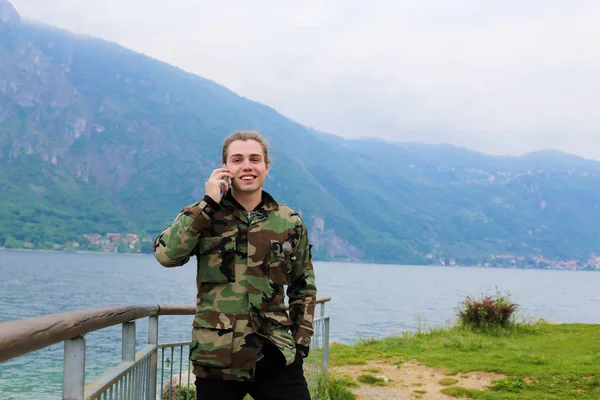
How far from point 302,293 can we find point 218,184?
0.68 metres

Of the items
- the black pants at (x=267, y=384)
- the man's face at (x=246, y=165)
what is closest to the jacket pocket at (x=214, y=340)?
the black pants at (x=267, y=384)

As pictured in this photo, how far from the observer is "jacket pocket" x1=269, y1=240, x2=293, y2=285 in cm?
283

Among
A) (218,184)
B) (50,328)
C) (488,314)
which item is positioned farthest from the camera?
(488,314)

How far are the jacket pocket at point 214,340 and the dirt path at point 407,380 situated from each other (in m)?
6.16

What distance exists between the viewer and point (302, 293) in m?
3.08

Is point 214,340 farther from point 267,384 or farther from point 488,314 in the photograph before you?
point 488,314

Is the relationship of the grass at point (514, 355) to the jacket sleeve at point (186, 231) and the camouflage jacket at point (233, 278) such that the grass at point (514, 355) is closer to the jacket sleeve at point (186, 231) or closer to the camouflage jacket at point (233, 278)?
the camouflage jacket at point (233, 278)

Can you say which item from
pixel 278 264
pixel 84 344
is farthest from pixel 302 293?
pixel 84 344

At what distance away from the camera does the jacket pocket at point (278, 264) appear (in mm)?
2833

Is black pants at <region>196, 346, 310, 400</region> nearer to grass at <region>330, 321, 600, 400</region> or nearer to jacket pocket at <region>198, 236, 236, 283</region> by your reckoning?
jacket pocket at <region>198, 236, 236, 283</region>

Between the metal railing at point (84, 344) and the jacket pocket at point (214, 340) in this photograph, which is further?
the jacket pocket at point (214, 340)

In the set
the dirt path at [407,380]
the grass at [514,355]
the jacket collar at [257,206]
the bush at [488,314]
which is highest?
the jacket collar at [257,206]

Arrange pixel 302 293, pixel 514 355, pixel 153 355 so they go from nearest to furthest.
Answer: pixel 302 293 → pixel 153 355 → pixel 514 355

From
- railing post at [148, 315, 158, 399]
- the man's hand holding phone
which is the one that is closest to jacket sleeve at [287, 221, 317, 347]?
the man's hand holding phone
